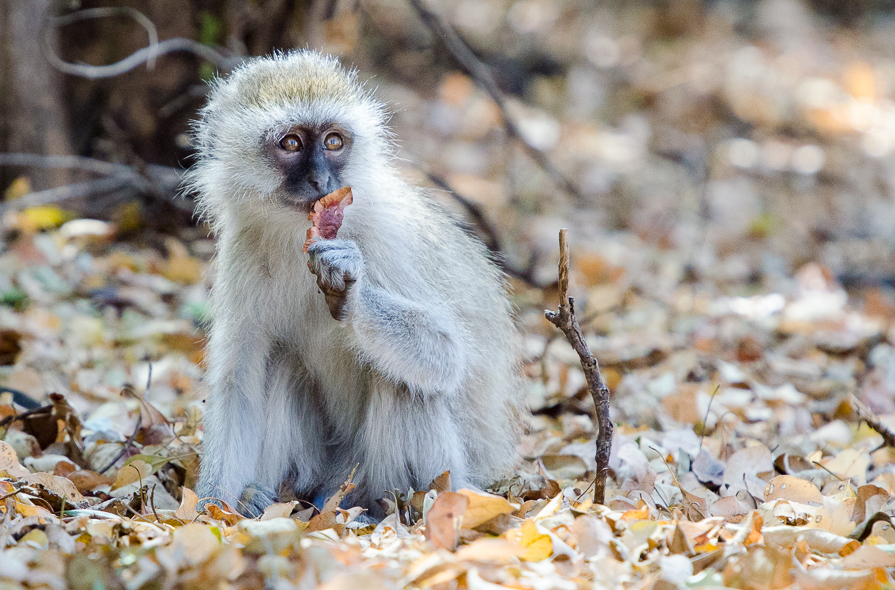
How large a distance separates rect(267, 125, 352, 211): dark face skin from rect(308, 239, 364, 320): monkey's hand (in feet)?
0.95

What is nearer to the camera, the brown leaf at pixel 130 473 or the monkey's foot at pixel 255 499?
the brown leaf at pixel 130 473

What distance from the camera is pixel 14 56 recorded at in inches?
269

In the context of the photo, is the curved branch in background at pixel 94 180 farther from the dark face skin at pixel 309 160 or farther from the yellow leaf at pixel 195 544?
the yellow leaf at pixel 195 544

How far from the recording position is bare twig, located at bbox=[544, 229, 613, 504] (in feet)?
9.96

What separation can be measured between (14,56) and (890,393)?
255 inches

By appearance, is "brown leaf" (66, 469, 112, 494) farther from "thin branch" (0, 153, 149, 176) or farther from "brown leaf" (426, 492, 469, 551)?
"thin branch" (0, 153, 149, 176)

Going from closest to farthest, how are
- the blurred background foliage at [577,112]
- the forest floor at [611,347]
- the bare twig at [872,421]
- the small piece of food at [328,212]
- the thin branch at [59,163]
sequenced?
the forest floor at [611,347] < the small piece of food at [328,212] < the bare twig at [872,421] < the thin branch at [59,163] < the blurred background foliage at [577,112]

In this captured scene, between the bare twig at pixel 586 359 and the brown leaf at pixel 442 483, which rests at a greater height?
the bare twig at pixel 586 359

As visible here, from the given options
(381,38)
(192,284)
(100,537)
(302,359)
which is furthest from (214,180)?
(381,38)

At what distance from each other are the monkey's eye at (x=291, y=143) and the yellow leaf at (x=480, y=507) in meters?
1.74

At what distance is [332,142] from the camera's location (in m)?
3.97

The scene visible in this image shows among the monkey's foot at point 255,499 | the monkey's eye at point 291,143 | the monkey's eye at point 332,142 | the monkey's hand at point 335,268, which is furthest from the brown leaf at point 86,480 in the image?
the monkey's eye at point 332,142

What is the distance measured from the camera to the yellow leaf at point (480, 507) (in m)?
2.96

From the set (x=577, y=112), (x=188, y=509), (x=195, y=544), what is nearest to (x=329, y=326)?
(x=188, y=509)
